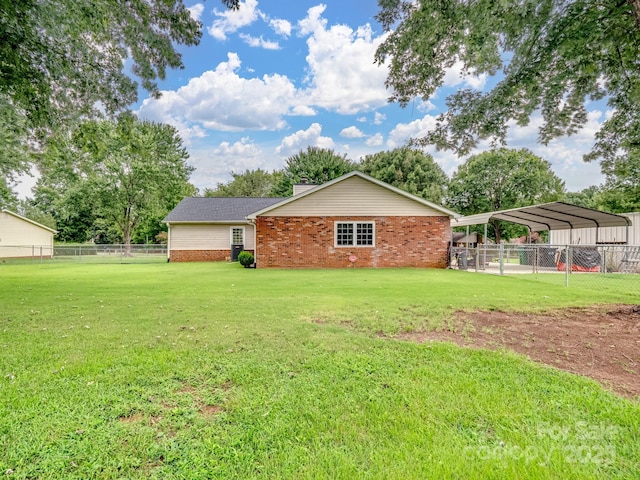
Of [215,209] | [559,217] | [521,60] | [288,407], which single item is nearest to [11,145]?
[215,209]

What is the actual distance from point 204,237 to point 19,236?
784 inches

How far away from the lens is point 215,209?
895 inches

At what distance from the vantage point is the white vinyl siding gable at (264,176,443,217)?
53.0 ft

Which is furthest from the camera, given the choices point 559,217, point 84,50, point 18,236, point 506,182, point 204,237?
point 506,182

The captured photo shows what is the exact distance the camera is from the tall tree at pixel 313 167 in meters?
36.4

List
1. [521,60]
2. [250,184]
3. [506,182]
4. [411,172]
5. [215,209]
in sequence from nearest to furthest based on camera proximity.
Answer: [521,60] → [215,209] → [506,182] → [411,172] → [250,184]

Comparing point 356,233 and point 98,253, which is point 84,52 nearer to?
point 356,233

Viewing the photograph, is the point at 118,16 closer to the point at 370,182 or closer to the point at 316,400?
the point at 316,400

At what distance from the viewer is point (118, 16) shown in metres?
6.78

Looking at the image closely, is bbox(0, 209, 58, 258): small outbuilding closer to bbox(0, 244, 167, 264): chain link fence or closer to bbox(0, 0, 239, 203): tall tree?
bbox(0, 244, 167, 264): chain link fence

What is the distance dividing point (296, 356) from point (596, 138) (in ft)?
→ 27.6

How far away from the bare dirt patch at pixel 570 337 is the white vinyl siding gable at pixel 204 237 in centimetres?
1771

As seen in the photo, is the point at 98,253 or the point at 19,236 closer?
the point at 98,253

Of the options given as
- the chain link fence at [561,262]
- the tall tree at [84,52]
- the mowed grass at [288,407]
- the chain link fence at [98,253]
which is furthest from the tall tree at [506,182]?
the mowed grass at [288,407]
